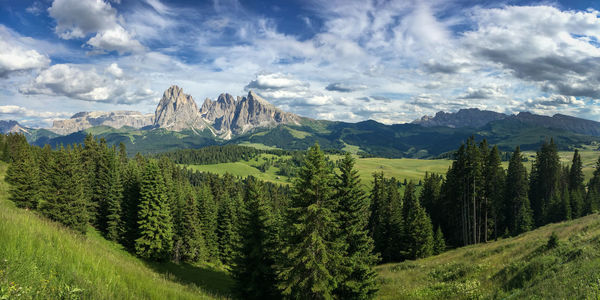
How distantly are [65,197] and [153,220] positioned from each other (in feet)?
47.1

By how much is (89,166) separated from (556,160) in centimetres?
11116

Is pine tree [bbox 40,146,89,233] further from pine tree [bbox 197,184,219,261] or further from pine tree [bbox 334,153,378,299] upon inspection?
pine tree [bbox 334,153,378,299]

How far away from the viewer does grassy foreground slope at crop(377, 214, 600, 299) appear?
10.9 metres

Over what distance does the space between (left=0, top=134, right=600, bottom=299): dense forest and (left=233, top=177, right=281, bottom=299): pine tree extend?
0.34ft

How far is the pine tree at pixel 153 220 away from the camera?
4250 centimetres

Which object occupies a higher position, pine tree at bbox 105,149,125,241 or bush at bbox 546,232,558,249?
bush at bbox 546,232,558,249

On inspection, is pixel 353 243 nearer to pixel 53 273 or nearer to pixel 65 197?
pixel 53 273

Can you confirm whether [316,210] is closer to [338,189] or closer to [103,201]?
[338,189]

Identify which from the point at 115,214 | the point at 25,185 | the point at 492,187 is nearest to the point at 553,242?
the point at 492,187

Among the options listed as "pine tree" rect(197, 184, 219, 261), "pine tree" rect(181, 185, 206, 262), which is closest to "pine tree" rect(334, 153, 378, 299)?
"pine tree" rect(181, 185, 206, 262)

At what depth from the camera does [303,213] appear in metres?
22.9

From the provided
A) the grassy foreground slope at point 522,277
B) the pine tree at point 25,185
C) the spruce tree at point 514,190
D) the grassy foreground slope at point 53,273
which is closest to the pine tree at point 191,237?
the pine tree at point 25,185

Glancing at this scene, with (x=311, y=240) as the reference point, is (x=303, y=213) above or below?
above

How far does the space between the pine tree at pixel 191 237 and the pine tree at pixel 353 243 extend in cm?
3867
